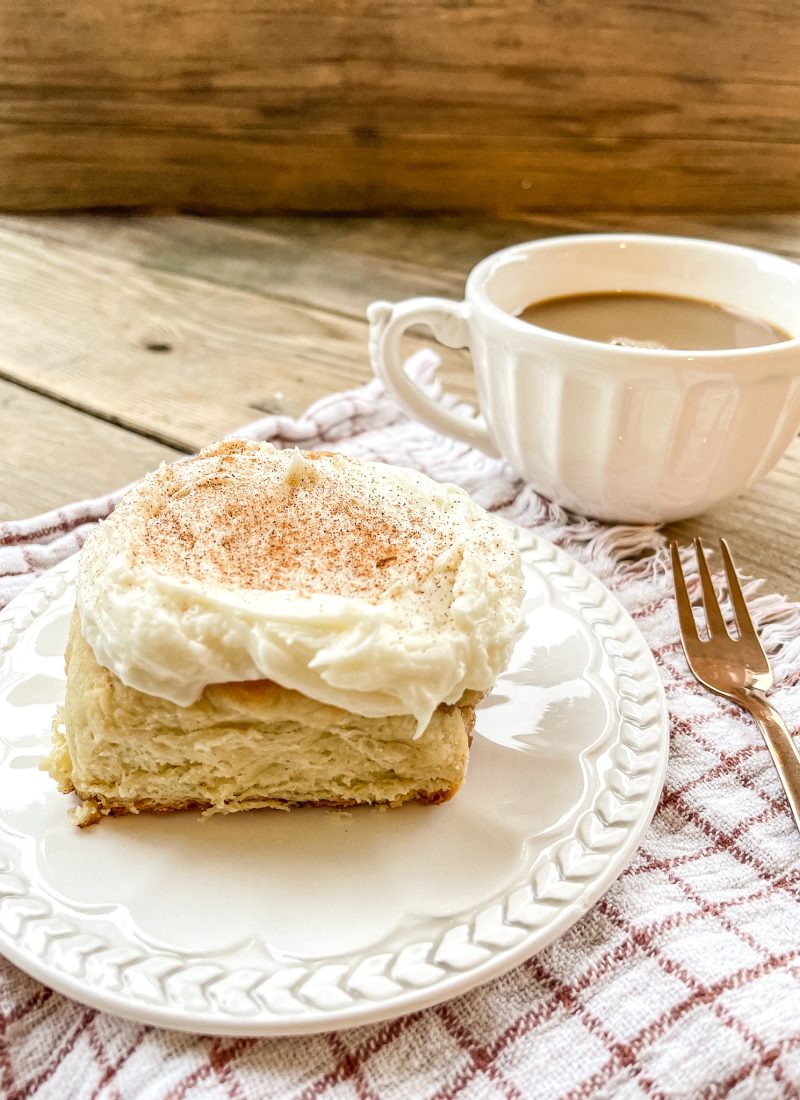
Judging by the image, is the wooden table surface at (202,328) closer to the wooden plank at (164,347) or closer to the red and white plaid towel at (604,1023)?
the wooden plank at (164,347)

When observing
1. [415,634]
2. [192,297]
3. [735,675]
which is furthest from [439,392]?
[415,634]

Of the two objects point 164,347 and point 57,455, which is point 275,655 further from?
point 164,347

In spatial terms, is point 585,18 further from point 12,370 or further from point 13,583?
point 13,583

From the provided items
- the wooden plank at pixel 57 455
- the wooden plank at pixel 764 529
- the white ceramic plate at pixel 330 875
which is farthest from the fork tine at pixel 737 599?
the wooden plank at pixel 57 455

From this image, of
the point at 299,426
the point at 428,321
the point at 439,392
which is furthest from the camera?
the point at 439,392

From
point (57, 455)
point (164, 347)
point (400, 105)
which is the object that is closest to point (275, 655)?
point (57, 455)

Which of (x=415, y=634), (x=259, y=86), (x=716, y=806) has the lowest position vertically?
(x=716, y=806)

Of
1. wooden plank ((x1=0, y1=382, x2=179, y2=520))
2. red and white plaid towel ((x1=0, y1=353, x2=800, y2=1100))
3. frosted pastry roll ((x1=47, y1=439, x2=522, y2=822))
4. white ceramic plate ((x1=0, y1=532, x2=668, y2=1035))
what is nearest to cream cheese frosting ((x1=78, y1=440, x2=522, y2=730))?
frosted pastry roll ((x1=47, y1=439, x2=522, y2=822))
